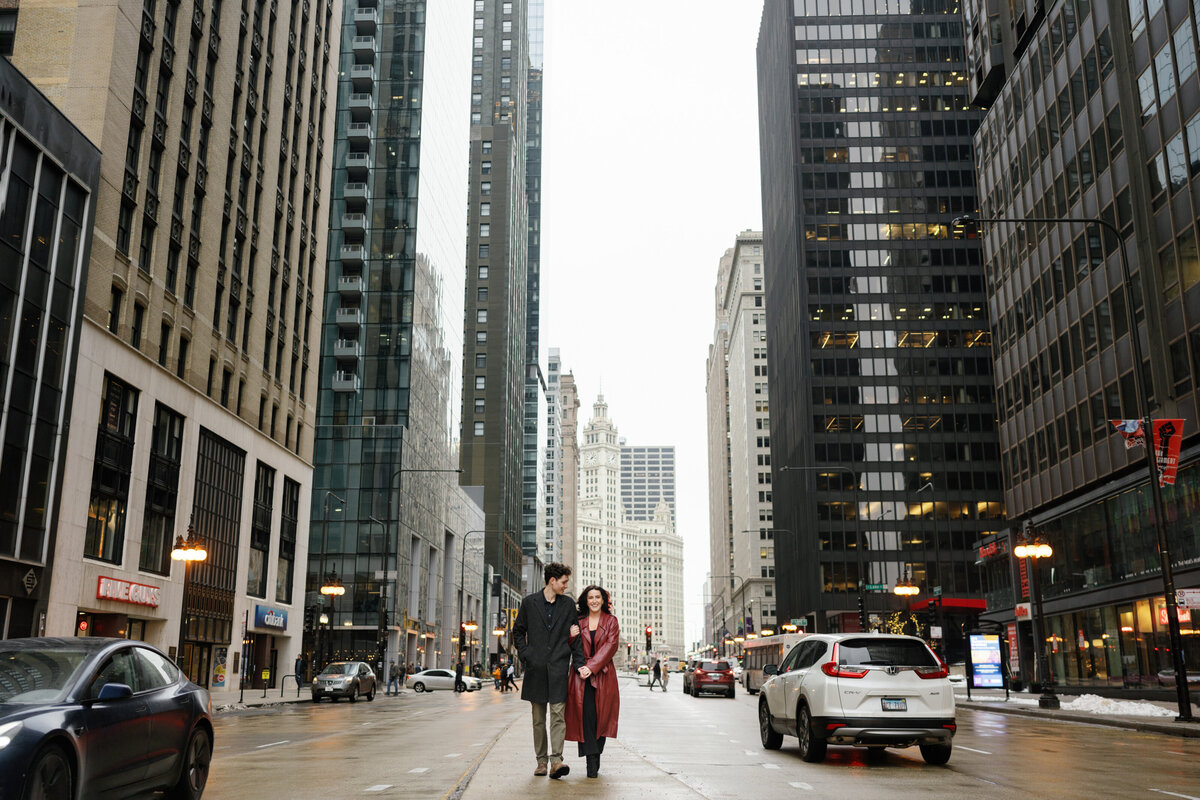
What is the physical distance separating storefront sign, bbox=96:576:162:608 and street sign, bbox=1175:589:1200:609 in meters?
31.4

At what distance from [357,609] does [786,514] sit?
5748 centimetres

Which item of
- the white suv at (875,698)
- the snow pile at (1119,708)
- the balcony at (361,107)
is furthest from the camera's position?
the balcony at (361,107)

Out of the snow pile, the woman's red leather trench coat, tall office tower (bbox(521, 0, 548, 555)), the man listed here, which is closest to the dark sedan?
the man

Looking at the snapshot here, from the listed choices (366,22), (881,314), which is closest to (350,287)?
(366,22)

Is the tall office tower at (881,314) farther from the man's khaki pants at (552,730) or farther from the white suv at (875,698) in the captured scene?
the man's khaki pants at (552,730)

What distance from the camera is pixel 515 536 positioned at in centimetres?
14062

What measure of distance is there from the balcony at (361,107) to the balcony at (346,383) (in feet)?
65.3

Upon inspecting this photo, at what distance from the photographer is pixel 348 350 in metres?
75.2

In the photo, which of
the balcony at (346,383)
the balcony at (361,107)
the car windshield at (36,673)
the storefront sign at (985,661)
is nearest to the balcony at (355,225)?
the balcony at (361,107)

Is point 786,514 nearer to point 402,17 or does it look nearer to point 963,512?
point 963,512

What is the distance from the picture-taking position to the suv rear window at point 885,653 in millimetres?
14258

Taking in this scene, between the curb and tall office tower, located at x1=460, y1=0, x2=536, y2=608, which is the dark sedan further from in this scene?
tall office tower, located at x1=460, y1=0, x2=536, y2=608

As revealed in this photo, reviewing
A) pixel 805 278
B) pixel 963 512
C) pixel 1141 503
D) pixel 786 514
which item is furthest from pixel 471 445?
pixel 1141 503

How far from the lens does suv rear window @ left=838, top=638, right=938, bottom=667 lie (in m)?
14.3
